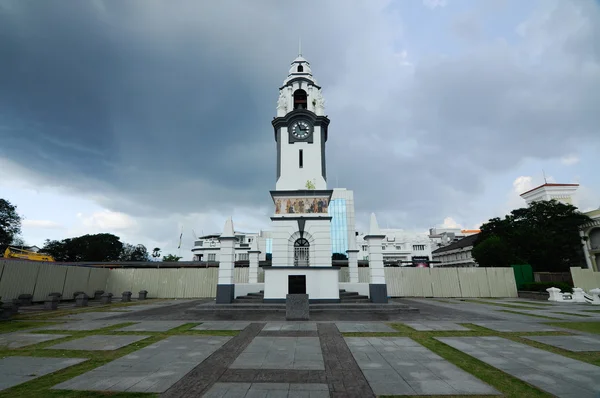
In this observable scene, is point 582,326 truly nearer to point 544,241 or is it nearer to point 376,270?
point 376,270

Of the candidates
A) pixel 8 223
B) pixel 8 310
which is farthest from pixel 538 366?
pixel 8 223

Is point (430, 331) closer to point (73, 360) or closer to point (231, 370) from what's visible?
point (231, 370)

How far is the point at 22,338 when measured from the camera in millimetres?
9969

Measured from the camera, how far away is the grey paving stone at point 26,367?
5.91 metres

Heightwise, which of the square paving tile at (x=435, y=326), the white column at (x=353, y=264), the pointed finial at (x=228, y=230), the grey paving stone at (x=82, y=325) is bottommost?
the grey paving stone at (x=82, y=325)

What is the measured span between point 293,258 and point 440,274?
16.7 meters

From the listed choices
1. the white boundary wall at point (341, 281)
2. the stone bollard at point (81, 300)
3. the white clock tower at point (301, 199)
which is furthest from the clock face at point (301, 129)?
the stone bollard at point (81, 300)

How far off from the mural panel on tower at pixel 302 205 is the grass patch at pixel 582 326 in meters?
13.6

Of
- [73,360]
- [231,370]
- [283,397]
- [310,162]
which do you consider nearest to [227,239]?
[310,162]

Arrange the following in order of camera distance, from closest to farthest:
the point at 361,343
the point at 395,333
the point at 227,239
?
the point at 361,343
the point at 395,333
the point at 227,239

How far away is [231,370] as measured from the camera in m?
6.48

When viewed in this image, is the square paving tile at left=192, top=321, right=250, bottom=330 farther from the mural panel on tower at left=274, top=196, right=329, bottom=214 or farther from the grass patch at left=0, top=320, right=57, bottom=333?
the mural panel on tower at left=274, top=196, right=329, bottom=214

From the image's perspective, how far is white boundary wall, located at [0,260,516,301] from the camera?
25.8 meters

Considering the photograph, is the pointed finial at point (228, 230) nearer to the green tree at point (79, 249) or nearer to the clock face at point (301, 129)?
the clock face at point (301, 129)
